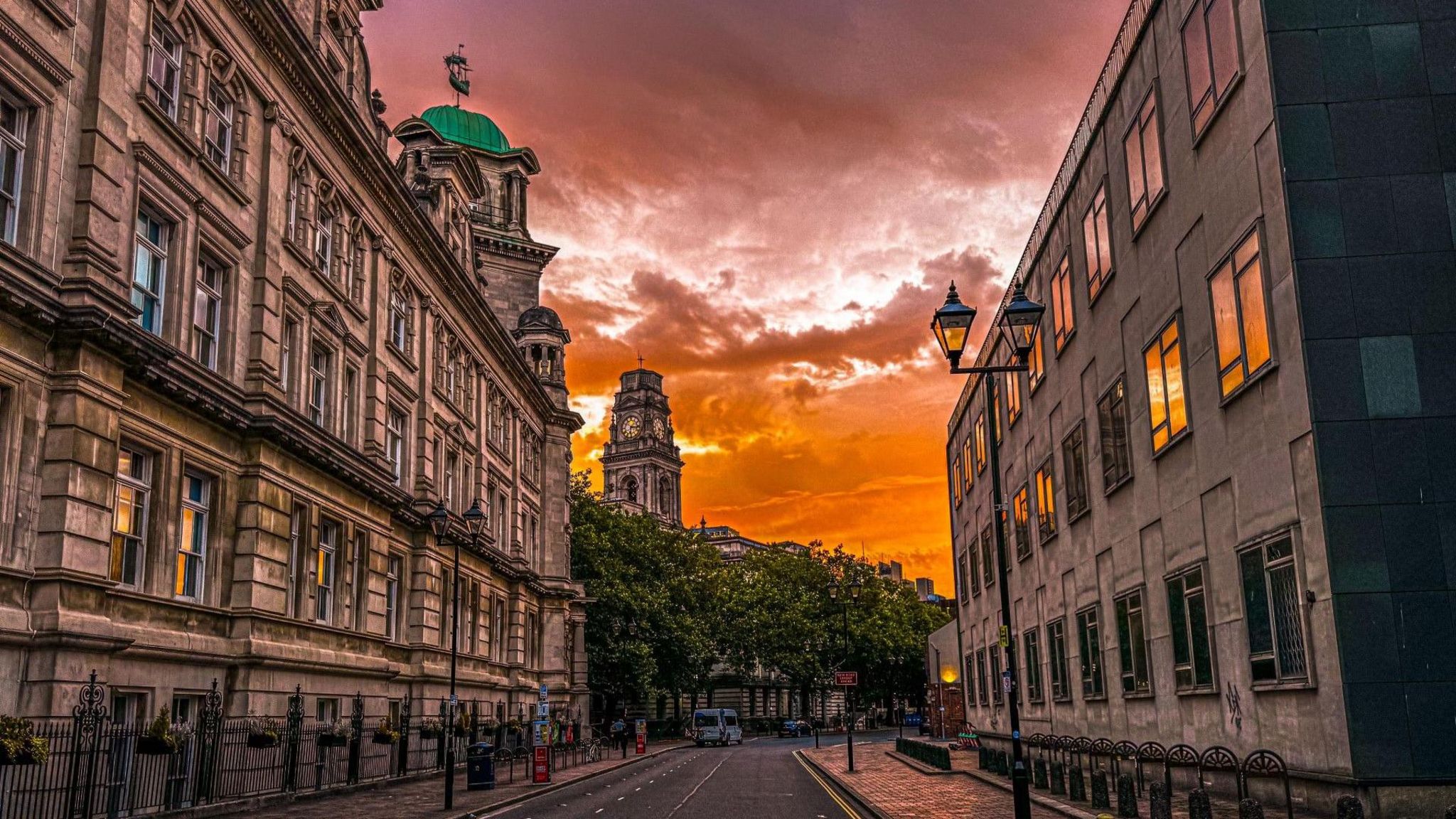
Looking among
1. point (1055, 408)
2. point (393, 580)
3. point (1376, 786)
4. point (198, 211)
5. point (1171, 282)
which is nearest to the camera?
point (1376, 786)

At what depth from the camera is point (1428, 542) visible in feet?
46.1

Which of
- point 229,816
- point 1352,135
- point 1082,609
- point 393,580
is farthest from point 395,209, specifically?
point 1352,135

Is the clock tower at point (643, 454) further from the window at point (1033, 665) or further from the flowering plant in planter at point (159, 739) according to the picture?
the flowering plant in planter at point (159, 739)

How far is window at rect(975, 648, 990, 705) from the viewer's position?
44.5 meters

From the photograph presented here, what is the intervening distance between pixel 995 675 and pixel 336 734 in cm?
2439

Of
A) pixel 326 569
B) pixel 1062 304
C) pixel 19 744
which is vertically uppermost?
pixel 1062 304

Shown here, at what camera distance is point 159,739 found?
1819 centimetres

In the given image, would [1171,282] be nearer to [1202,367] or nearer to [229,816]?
[1202,367]

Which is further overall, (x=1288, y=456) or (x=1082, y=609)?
(x=1082, y=609)

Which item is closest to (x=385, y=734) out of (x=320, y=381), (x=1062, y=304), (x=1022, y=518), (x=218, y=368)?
(x=320, y=381)

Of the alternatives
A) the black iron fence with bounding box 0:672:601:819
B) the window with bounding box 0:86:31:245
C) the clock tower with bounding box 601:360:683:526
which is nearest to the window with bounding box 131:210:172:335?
the window with bounding box 0:86:31:245

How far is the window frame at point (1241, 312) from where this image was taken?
15.7m

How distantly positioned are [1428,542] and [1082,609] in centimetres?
1387

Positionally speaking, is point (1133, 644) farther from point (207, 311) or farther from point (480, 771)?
point (207, 311)
